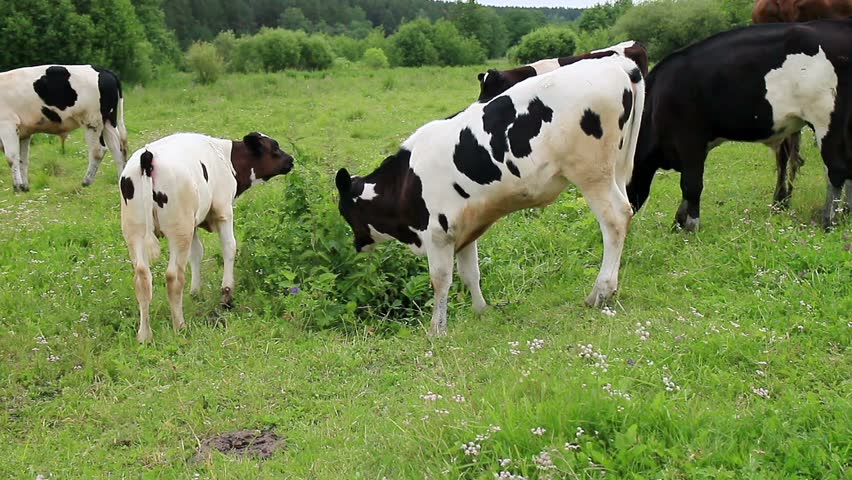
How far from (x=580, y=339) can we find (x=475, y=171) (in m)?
1.56

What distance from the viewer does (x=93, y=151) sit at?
12523 millimetres

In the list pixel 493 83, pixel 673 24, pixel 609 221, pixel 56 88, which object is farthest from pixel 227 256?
pixel 673 24

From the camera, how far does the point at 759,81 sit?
6832 millimetres

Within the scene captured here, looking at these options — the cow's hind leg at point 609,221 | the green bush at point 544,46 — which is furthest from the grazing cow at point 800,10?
the green bush at point 544,46

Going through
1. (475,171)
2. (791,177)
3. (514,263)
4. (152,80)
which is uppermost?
(475,171)

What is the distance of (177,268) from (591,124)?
357cm

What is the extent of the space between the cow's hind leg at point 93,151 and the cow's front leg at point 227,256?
6067 millimetres

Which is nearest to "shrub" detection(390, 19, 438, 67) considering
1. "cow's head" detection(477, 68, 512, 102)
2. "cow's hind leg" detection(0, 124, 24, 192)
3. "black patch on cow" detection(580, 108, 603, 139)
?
"cow's hind leg" detection(0, 124, 24, 192)

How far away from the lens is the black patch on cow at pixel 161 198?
21.0ft

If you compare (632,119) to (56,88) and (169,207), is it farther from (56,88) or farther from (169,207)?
(56,88)

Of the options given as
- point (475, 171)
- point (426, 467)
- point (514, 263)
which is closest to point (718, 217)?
point (514, 263)

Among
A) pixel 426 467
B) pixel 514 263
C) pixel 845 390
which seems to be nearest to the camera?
pixel 426 467

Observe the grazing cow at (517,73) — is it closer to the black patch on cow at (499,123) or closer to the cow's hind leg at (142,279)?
the black patch on cow at (499,123)

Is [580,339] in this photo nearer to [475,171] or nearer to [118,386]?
[475,171]
